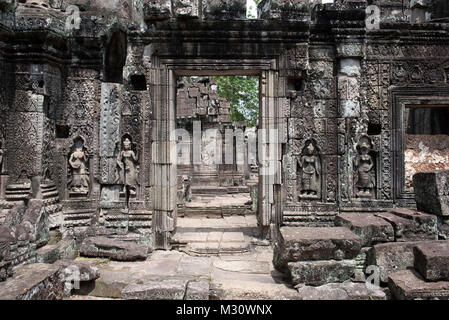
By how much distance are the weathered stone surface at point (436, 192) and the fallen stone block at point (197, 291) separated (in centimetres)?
362

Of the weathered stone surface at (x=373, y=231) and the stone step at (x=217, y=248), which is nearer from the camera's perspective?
the weathered stone surface at (x=373, y=231)

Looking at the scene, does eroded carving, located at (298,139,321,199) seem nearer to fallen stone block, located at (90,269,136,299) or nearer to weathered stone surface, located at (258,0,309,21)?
weathered stone surface, located at (258,0,309,21)

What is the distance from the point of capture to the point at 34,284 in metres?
3.38

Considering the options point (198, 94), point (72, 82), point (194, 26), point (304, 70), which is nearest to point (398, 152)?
point (304, 70)

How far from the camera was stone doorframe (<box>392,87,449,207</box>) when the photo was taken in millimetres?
6348

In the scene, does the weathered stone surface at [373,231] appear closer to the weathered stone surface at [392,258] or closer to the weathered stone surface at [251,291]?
the weathered stone surface at [392,258]

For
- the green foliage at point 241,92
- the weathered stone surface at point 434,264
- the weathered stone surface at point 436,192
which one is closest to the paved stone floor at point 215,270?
the weathered stone surface at point 434,264

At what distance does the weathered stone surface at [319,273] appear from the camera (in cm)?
417

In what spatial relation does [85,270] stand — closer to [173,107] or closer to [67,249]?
[67,249]

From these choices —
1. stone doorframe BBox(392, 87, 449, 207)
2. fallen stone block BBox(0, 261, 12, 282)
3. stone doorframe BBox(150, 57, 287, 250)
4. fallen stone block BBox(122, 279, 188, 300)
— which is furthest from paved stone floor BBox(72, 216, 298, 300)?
stone doorframe BBox(392, 87, 449, 207)

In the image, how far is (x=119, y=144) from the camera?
20.6 ft

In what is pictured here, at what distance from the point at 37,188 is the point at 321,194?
5.11m

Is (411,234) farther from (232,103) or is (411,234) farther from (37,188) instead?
(232,103)

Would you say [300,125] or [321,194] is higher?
[300,125]
